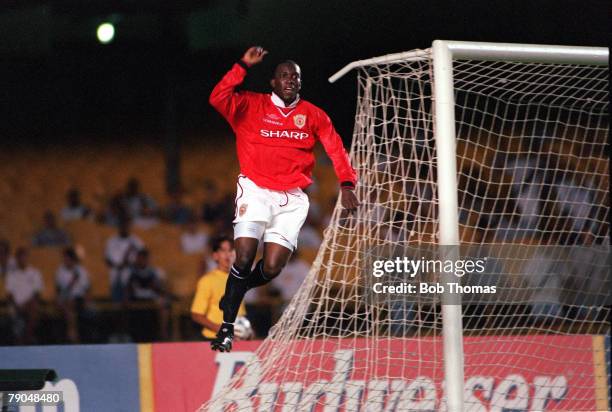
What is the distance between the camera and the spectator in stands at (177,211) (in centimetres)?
992

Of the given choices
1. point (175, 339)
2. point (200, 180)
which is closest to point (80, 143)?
point (200, 180)

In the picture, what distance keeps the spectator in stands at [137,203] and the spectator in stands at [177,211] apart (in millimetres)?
149

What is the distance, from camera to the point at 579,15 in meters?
9.93

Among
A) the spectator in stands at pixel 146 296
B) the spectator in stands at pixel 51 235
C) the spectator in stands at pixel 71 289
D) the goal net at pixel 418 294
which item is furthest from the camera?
the spectator in stands at pixel 51 235

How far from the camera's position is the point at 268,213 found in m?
5.25

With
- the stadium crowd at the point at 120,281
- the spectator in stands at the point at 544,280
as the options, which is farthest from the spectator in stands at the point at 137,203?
the spectator in stands at the point at 544,280

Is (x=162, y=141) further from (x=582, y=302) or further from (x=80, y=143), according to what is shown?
(x=582, y=302)

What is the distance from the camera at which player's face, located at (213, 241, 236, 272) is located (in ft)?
22.2

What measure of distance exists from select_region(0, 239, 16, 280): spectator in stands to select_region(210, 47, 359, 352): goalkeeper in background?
4.76m

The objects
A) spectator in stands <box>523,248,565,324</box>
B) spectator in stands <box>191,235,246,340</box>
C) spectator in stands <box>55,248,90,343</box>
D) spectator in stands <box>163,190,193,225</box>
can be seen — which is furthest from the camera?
spectator in stands <box>163,190,193,225</box>

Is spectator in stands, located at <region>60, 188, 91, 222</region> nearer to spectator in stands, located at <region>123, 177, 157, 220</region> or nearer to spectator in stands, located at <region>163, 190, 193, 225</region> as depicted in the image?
spectator in stands, located at <region>123, 177, 157, 220</region>

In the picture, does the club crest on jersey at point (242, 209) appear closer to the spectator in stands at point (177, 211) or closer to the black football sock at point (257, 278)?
the black football sock at point (257, 278)

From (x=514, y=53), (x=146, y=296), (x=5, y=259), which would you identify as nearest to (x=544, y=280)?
(x=514, y=53)

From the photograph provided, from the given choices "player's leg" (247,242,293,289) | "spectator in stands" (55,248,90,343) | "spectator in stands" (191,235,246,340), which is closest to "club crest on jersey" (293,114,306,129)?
"player's leg" (247,242,293,289)
